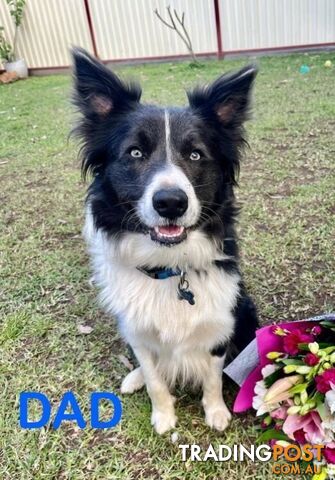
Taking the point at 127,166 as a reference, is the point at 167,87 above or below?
below

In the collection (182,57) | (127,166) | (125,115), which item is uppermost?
(125,115)

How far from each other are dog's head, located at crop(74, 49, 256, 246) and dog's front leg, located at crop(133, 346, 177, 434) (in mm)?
588

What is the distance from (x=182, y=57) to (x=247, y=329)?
997 centimetres

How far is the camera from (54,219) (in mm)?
3779

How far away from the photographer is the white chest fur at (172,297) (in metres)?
1.87

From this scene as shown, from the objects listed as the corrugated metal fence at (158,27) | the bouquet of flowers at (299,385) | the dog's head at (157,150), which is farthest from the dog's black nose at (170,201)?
the corrugated metal fence at (158,27)

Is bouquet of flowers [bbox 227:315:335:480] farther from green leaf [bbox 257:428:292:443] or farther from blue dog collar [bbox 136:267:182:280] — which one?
blue dog collar [bbox 136:267:182:280]

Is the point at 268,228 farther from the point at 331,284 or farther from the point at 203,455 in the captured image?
the point at 203,455

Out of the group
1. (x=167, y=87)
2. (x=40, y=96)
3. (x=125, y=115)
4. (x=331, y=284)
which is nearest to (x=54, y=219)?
(x=125, y=115)

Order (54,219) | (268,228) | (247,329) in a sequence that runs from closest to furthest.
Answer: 1. (247,329)
2. (268,228)
3. (54,219)

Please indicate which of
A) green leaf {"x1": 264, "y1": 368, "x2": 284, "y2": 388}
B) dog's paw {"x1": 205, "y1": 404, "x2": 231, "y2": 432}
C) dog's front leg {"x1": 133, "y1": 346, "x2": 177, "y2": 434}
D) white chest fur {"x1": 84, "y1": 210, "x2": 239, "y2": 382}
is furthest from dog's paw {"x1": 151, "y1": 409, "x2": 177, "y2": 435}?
green leaf {"x1": 264, "y1": 368, "x2": 284, "y2": 388}

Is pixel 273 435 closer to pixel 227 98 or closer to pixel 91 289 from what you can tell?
pixel 227 98

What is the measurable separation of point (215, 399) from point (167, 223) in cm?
89

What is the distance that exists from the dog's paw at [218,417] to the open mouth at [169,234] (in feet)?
2.75
